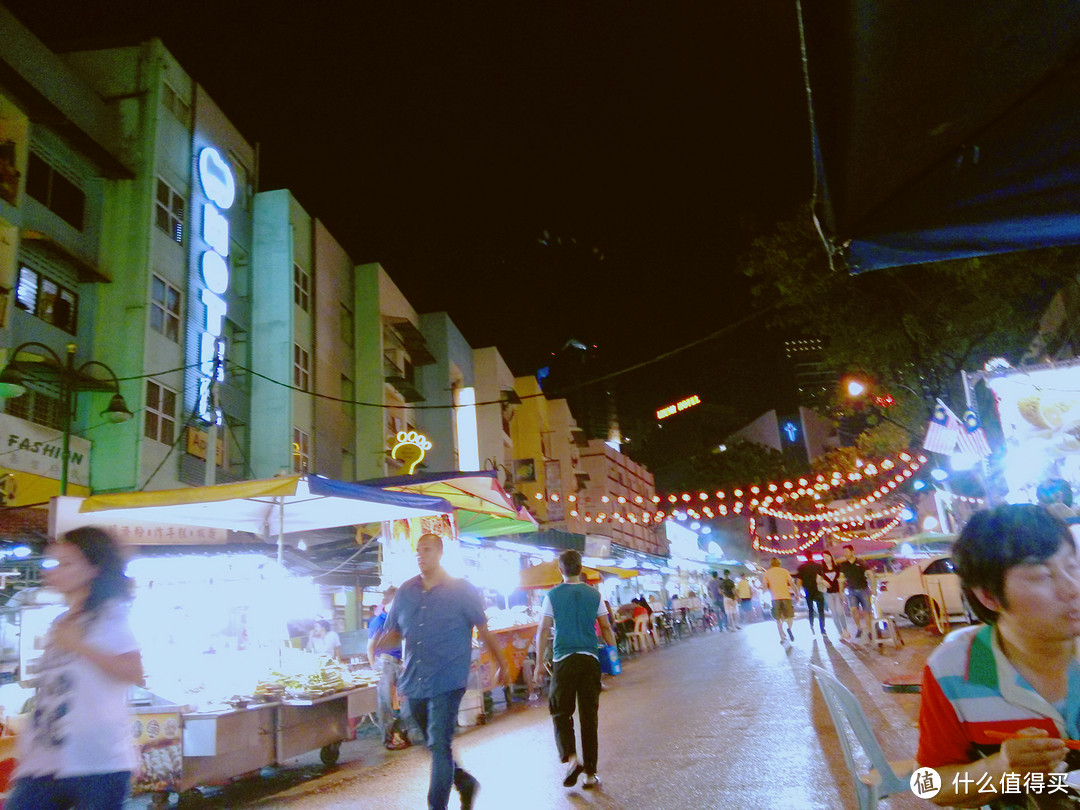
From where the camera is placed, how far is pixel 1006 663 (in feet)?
7.50

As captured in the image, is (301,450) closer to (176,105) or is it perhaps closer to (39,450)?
(39,450)

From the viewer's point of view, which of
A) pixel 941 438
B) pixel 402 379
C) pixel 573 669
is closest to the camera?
pixel 573 669

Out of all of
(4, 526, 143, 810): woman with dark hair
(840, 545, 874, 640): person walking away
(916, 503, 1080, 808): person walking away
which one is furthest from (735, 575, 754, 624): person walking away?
(916, 503, 1080, 808): person walking away

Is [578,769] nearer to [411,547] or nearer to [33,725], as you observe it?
[33,725]

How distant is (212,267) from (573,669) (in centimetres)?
1766

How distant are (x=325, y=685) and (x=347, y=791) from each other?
6.17 ft

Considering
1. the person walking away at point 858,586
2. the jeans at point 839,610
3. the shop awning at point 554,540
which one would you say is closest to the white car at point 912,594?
the jeans at point 839,610

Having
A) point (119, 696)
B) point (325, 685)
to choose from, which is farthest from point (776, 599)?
point (119, 696)

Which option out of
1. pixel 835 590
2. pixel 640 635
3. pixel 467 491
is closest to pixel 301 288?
pixel 640 635

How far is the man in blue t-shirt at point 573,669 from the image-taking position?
6.71 m

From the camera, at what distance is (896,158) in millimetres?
2709

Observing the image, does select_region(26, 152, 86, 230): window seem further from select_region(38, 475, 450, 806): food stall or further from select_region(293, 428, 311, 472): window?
select_region(38, 475, 450, 806): food stall

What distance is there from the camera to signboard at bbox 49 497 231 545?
8898mm

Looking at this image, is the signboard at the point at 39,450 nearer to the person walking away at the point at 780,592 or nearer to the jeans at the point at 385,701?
the jeans at the point at 385,701
